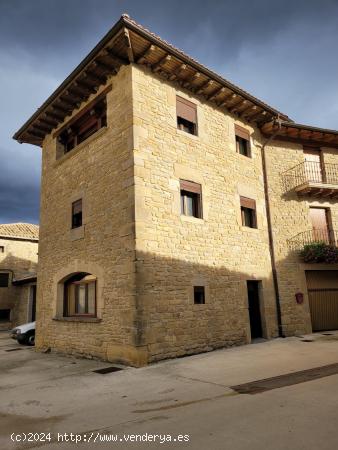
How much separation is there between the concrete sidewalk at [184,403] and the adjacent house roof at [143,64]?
24.0ft

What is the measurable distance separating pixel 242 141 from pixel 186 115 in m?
2.74

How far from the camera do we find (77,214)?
9.89m

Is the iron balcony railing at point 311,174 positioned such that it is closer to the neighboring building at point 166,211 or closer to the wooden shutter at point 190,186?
the neighboring building at point 166,211

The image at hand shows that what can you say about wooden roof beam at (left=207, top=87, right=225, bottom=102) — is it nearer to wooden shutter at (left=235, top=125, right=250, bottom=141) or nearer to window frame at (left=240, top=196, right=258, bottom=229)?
wooden shutter at (left=235, top=125, right=250, bottom=141)

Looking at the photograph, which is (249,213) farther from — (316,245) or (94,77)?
(94,77)

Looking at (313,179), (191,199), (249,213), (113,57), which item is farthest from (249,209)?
(113,57)

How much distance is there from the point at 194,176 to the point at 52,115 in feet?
17.6

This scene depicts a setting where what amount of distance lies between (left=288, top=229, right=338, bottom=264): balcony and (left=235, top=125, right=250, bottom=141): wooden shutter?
379 cm

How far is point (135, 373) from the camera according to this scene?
20.9 ft

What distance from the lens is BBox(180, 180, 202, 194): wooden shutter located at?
8.71 metres

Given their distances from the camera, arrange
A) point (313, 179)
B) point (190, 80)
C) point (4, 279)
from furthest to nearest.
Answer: point (4, 279) → point (313, 179) → point (190, 80)

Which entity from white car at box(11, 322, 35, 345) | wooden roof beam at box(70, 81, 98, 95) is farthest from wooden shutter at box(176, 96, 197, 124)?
white car at box(11, 322, 35, 345)

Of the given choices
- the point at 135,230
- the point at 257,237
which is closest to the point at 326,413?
the point at 135,230

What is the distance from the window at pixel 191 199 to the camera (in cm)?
877
